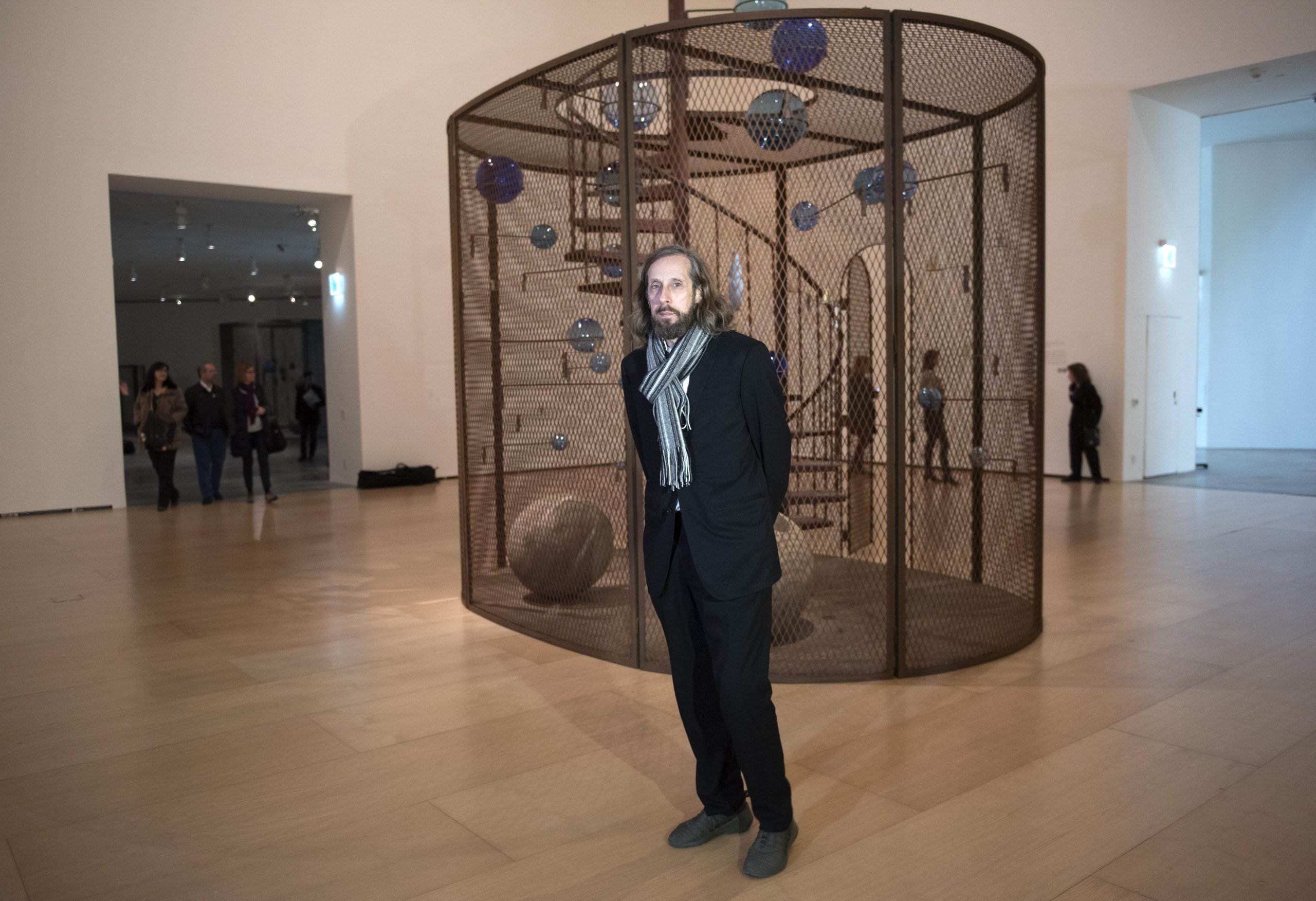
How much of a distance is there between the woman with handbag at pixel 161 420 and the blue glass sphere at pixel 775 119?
799 centimetres

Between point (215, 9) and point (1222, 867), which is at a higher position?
point (215, 9)

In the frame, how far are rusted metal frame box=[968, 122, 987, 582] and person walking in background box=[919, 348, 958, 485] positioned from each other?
0.17 metres

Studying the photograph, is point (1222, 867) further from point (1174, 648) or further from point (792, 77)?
point (792, 77)

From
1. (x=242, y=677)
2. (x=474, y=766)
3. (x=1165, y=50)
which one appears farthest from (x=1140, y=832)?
(x=1165, y=50)

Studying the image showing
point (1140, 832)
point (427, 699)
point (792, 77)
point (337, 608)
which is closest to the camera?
point (1140, 832)

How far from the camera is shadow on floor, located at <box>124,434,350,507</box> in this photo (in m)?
12.1

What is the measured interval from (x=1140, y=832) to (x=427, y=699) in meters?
2.76

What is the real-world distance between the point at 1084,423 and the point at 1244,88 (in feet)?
13.4

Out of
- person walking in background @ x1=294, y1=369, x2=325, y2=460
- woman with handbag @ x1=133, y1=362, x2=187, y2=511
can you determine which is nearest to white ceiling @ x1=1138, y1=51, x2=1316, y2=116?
woman with handbag @ x1=133, y1=362, x2=187, y2=511

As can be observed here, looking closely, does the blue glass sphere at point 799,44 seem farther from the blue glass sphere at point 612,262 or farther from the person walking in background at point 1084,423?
the person walking in background at point 1084,423

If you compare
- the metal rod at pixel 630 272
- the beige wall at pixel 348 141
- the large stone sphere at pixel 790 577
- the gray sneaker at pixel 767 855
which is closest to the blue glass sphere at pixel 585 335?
the metal rod at pixel 630 272

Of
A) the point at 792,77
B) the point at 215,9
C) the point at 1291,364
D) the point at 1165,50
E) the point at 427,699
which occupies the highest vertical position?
the point at 215,9

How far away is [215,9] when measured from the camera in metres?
11.1

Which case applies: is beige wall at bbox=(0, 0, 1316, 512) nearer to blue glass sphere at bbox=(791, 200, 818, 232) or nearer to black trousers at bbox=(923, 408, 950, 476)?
black trousers at bbox=(923, 408, 950, 476)
